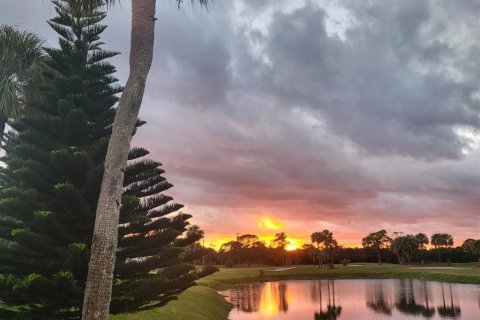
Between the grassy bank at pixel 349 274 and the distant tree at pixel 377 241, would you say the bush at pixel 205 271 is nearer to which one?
the grassy bank at pixel 349 274

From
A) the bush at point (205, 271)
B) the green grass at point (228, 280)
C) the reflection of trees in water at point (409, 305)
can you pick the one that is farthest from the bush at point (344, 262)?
the bush at point (205, 271)

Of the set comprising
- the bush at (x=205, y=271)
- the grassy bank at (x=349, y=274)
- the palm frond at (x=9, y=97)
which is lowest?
the grassy bank at (x=349, y=274)

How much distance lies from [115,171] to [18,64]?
41.5 ft

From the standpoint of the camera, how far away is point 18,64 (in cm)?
1755

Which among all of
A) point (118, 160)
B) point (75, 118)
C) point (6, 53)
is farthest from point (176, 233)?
point (6, 53)

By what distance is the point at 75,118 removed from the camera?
14.1 metres

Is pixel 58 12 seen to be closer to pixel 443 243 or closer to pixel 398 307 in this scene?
pixel 398 307

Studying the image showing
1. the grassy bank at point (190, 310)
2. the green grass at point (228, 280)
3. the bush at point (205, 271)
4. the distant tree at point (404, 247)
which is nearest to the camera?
the bush at point (205, 271)

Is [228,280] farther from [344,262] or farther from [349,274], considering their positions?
[344,262]

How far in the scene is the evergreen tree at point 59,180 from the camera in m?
12.0

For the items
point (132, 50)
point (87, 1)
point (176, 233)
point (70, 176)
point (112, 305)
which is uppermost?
point (87, 1)

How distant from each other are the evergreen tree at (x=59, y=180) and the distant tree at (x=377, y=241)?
12764cm

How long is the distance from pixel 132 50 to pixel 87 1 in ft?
9.79

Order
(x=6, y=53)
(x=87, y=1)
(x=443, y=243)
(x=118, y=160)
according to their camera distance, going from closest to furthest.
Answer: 1. (x=118, y=160)
2. (x=87, y=1)
3. (x=6, y=53)
4. (x=443, y=243)
